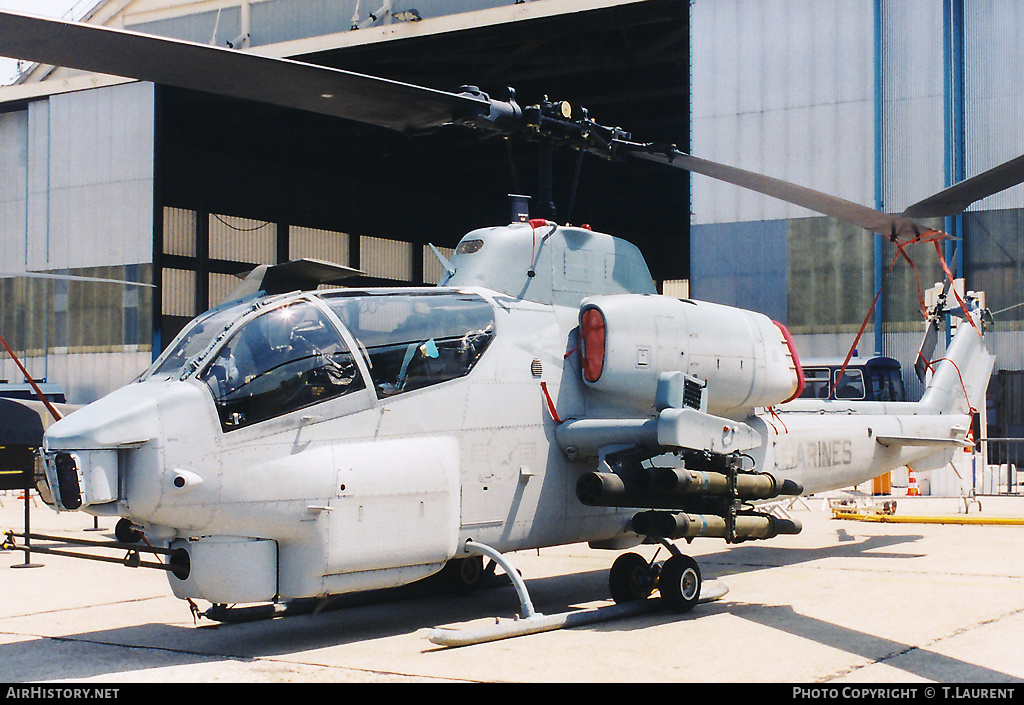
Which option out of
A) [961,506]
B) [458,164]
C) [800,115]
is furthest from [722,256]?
[458,164]

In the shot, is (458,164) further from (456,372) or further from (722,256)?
(456,372)

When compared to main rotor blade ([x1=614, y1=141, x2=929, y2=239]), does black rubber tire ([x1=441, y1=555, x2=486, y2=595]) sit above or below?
below

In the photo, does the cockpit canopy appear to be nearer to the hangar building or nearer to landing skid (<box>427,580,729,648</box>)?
landing skid (<box>427,580,729,648</box>)

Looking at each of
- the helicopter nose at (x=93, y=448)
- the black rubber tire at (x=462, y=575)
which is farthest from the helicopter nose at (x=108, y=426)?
the black rubber tire at (x=462, y=575)

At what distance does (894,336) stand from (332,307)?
60.0 ft

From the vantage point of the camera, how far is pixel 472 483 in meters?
8.11

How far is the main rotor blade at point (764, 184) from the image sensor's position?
31.8ft

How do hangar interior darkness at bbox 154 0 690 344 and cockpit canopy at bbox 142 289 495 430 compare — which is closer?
cockpit canopy at bbox 142 289 495 430

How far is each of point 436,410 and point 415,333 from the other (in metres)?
0.62

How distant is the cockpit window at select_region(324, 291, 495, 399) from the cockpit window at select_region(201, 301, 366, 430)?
214 mm

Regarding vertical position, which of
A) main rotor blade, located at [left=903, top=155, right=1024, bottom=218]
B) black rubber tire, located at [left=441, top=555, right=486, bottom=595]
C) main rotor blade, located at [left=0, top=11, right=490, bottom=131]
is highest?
main rotor blade, located at [left=0, top=11, right=490, bottom=131]

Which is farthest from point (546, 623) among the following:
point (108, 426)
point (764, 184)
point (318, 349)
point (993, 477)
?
point (993, 477)

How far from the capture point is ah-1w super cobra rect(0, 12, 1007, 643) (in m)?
6.76

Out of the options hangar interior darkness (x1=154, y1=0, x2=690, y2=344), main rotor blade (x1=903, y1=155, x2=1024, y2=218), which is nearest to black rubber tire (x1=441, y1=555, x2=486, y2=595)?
main rotor blade (x1=903, y1=155, x2=1024, y2=218)
